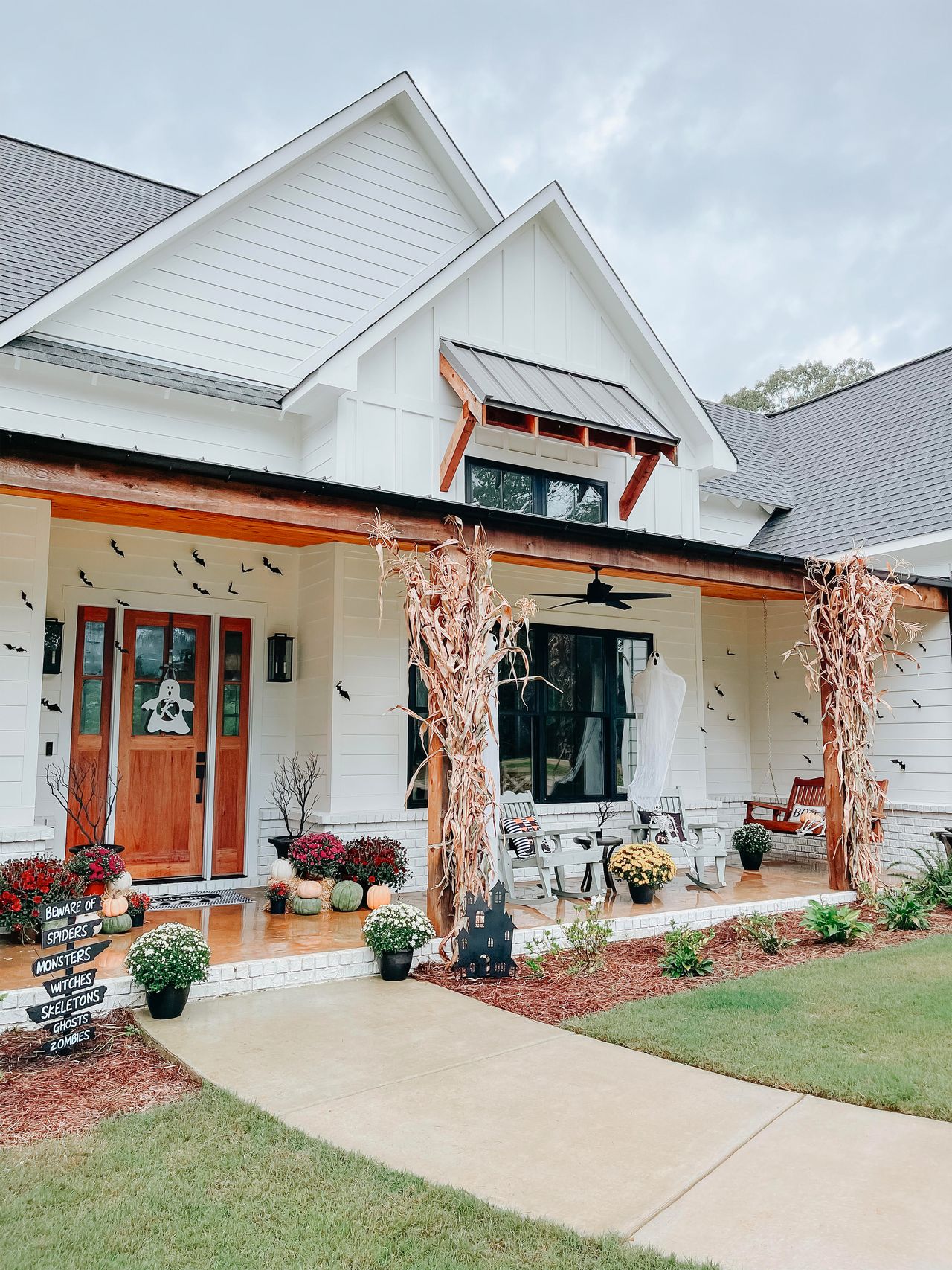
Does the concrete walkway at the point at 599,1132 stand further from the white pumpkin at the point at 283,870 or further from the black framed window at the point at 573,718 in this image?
the black framed window at the point at 573,718

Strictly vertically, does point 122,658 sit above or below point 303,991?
above

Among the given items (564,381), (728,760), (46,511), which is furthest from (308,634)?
(728,760)

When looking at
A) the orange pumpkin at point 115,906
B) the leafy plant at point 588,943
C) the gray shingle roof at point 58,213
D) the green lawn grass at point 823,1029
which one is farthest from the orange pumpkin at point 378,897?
the gray shingle roof at point 58,213

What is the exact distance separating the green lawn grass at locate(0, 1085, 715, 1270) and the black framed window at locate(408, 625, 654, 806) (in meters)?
5.85

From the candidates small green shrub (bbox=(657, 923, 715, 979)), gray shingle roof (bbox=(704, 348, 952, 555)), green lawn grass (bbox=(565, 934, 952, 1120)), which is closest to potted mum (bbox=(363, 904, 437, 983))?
green lawn grass (bbox=(565, 934, 952, 1120))

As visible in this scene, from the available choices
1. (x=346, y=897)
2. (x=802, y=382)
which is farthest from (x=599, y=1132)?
(x=802, y=382)

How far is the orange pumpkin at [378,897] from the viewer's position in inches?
281

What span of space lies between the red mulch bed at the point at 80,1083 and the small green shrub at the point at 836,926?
445 cm

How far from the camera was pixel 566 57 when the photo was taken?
605 inches

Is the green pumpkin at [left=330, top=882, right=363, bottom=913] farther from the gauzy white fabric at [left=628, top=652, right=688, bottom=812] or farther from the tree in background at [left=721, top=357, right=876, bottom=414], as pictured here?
the tree in background at [left=721, top=357, right=876, bottom=414]

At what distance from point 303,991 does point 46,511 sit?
3.80 meters

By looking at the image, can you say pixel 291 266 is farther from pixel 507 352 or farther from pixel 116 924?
pixel 116 924

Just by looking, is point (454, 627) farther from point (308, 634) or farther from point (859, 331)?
point (859, 331)

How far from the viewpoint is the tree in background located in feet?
99.5
